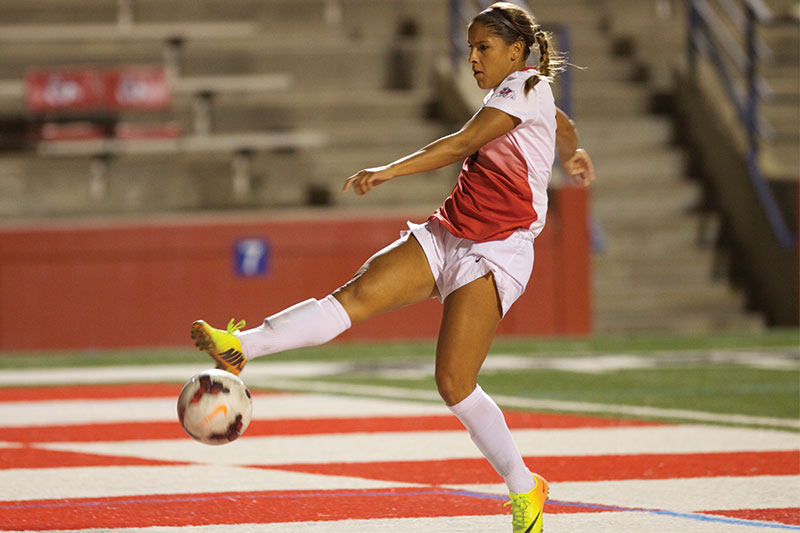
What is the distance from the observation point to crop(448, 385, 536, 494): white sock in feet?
14.5

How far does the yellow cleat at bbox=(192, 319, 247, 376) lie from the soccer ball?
7 cm

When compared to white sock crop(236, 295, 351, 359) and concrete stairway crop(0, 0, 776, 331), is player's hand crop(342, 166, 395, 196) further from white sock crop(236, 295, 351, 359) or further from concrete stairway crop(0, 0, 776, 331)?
concrete stairway crop(0, 0, 776, 331)

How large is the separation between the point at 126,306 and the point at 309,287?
1.75 m

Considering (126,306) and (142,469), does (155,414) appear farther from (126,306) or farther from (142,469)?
(126,306)

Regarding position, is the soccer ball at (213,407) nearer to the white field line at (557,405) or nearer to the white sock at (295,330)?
the white sock at (295,330)

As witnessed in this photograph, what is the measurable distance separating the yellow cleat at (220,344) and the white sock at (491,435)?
2.33 ft

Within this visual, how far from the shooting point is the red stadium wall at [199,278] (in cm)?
1296


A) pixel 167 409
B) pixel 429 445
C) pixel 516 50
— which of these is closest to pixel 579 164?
pixel 516 50

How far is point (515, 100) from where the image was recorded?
4.48 meters

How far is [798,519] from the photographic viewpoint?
4605mm

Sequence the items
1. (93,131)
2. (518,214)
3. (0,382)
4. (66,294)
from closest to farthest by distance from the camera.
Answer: (518,214)
(0,382)
(66,294)
(93,131)

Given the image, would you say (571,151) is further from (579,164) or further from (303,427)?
(303,427)

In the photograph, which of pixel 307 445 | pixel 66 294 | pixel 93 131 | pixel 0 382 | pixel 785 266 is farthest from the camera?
pixel 93 131

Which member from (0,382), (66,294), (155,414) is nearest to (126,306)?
(66,294)
